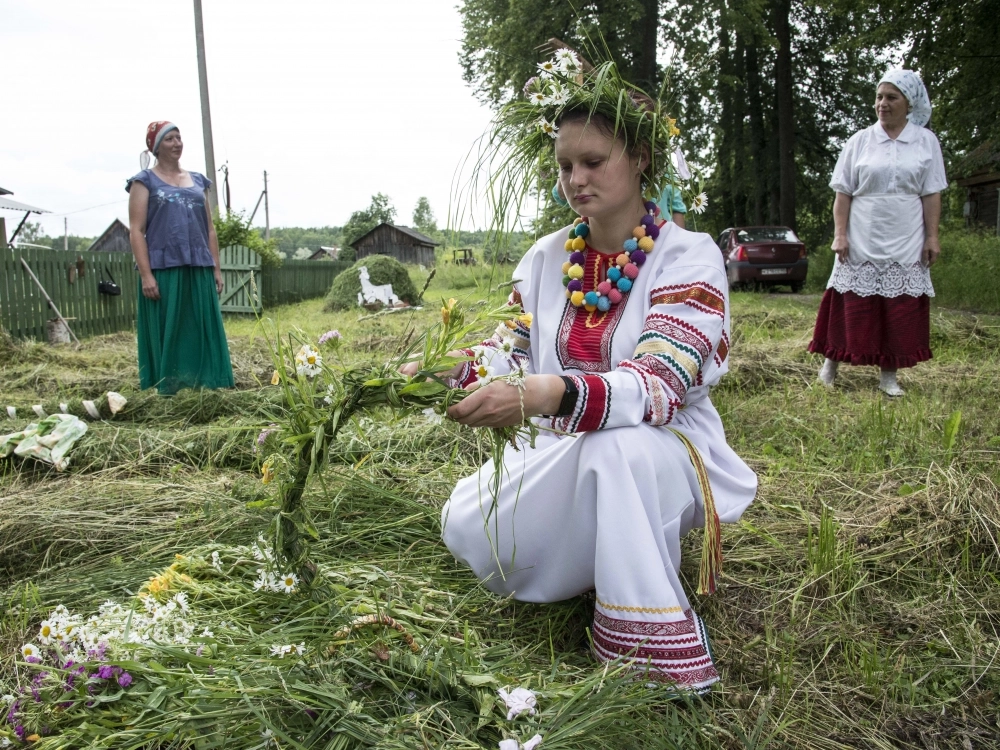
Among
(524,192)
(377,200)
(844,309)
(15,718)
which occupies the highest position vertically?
(377,200)

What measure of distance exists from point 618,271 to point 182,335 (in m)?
3.59

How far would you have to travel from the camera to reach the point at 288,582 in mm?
1819

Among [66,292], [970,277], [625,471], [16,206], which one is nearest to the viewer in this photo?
[625,471]

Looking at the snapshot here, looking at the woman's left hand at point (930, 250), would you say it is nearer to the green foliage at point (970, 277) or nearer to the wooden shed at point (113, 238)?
the green foliage at point (970, 277)

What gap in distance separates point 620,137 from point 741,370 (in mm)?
3113

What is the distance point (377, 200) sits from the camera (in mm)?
55750

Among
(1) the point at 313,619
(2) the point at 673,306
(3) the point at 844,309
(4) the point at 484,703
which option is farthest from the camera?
(3) the point at 844,309

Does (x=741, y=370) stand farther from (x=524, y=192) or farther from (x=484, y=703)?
(x=484, y=703)

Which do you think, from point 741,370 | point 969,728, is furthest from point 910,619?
point 741,370

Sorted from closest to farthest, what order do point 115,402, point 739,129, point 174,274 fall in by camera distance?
point 115,402 < point 174,274 < point 739,129

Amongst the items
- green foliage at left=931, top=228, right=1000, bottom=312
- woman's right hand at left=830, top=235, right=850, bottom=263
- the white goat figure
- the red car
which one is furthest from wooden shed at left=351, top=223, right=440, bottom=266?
woman's right hand at left=830, top=235, right=850, bottom=263

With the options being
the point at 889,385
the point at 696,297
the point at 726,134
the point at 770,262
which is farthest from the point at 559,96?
the point at 726,134

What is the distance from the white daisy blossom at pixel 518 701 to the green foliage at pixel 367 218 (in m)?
52.7

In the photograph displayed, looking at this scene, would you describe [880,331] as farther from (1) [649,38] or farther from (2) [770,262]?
(1) [649,38]
